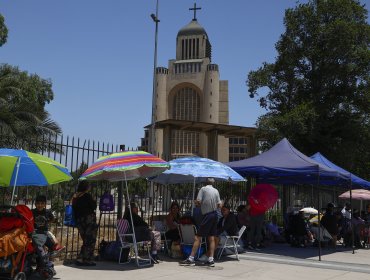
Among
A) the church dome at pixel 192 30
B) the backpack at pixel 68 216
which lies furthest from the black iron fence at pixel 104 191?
the church dome at pixel 192 30

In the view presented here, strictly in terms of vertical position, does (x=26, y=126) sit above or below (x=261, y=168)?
above

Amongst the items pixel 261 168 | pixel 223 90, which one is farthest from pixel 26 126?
pixel 223 90

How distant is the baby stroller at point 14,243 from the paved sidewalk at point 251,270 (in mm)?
1178

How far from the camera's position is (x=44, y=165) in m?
7.20

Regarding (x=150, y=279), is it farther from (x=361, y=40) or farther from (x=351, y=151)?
(x=361, y=40)

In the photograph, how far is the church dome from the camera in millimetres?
117531

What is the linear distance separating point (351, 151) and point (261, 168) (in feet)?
40.4

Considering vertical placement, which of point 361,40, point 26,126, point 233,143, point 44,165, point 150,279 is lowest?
point 150,279

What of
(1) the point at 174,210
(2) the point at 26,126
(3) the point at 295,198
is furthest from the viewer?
(3) the point at 295,198

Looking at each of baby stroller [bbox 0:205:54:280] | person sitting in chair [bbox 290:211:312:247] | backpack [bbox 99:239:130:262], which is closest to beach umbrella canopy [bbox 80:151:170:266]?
backpack [bbox 99:239:130:262]

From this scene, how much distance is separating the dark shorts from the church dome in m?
112

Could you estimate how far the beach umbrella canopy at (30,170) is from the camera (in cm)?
704

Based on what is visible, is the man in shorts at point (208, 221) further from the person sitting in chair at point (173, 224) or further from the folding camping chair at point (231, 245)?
the person sitting in chair at point (173, 224)

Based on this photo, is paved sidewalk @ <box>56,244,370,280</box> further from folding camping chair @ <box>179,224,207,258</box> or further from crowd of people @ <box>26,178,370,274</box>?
folding camping chair @ <box>179,224,207,258</box>
